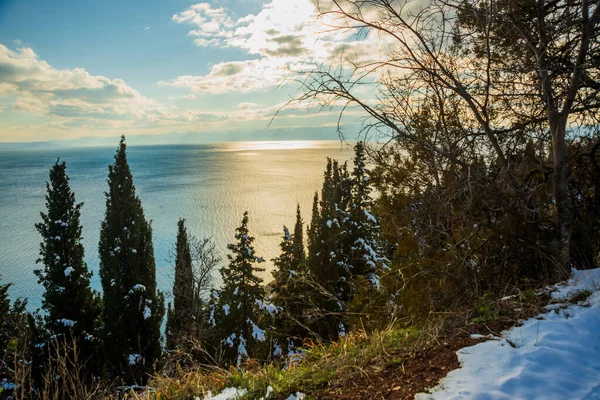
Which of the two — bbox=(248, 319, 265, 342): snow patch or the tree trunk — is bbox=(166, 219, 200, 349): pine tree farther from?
the tree trunk

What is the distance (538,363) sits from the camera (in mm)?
2338

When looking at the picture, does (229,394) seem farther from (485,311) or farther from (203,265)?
(203,265)

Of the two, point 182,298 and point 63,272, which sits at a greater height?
point 63,272

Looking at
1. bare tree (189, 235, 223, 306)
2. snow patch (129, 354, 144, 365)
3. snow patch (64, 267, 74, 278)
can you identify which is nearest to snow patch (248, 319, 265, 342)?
bare tree (189, 235, 223, 306)

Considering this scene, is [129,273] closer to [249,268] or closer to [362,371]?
[249,268]

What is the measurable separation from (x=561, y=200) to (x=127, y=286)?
64.9 ft

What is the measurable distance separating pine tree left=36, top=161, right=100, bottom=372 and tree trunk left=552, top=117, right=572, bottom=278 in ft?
64.5

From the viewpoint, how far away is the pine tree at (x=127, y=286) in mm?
18156

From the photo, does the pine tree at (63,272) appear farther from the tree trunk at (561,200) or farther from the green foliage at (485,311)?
the tree trunk at (561,200)

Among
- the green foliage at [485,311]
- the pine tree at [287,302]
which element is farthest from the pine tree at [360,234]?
the green foliage at [485,311]

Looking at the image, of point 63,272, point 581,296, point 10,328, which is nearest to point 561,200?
point 581,296

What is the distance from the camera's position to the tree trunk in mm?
4324

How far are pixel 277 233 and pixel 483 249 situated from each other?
172 ft

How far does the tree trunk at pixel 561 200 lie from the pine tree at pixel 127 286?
18.9 m
